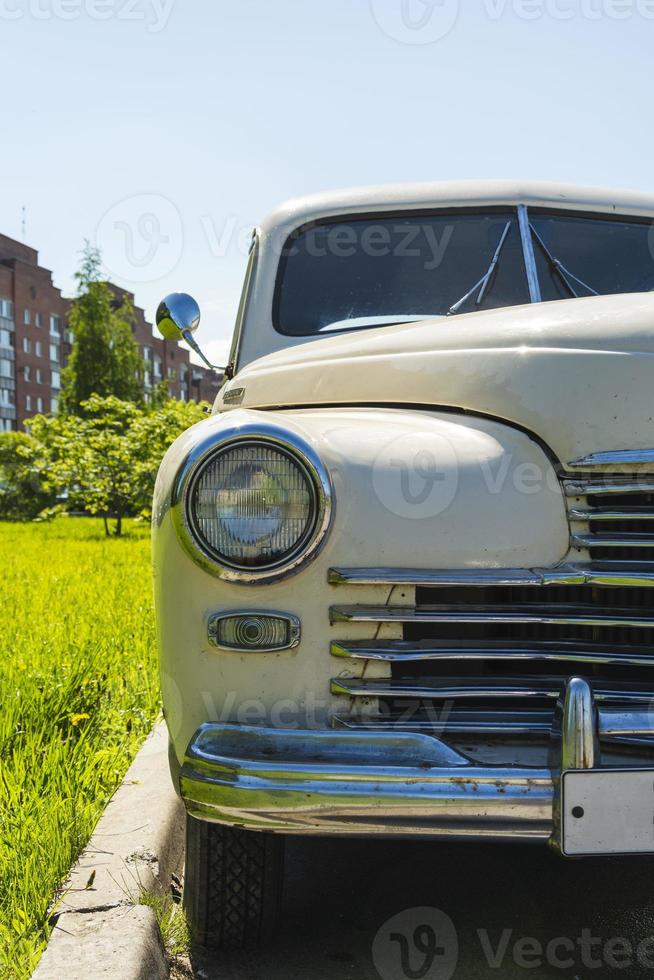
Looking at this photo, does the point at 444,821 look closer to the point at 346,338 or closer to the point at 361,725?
the point at 361,725

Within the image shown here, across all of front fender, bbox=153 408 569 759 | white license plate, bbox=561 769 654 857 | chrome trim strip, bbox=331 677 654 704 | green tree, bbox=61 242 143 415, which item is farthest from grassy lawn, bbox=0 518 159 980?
green tree, bbox=61 242 143 415

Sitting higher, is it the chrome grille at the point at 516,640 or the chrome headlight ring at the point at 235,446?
the chrome headlight ring at the point at 235,446

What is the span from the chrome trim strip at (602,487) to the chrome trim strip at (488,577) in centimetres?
15

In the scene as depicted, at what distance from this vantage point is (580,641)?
1802 mm

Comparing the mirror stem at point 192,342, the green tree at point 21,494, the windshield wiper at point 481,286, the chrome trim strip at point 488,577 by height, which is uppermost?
the windshield wiper at point 481,286

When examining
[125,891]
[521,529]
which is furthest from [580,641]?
[125,891]

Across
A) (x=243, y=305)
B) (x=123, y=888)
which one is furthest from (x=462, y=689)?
(x=243, y=305)

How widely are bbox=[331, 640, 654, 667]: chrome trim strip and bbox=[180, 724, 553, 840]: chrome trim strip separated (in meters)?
0.15

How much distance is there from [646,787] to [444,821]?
13.6 inches

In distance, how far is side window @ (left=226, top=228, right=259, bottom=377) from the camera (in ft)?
10.6

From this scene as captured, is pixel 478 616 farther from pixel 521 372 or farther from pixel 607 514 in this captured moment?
pixel 521 372

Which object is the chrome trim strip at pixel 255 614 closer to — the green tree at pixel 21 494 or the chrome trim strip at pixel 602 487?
the chrome trim strip at pixel 602 487

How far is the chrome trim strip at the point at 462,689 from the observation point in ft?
5.65

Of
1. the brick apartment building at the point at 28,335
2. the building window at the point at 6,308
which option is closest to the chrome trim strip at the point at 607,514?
the brick apartment building at the point at 28,335
